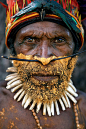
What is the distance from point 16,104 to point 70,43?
92 cm

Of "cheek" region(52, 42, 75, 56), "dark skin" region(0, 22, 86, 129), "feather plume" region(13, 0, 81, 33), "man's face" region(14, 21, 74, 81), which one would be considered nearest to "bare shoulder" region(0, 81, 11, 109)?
"dark skin" region(0, 22, 86, 129)

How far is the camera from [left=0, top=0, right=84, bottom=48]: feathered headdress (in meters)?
1.85

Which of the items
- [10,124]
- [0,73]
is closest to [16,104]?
[10,124]

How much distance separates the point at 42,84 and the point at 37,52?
0.34m

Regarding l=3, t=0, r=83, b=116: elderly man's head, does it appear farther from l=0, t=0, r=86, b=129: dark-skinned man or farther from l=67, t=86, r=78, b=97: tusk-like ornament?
l=67, t=86, r=78, b=97: tusk-like ornament

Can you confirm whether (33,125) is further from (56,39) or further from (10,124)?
(56,39)

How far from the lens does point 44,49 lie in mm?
1859

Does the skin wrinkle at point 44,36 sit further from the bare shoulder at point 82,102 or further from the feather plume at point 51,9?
the bare shoulder at point 82,102

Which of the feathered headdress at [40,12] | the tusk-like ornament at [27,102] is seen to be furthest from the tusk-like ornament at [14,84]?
the feathered headdress at [40,12]

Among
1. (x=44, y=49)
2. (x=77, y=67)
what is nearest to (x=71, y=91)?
(x=44, y=49)

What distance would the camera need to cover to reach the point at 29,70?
6.18 feet

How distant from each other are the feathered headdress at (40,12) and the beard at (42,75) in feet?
1.21

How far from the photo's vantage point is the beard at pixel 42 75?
183cm

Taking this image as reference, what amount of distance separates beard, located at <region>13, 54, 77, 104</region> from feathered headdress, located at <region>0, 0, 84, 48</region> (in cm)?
37
